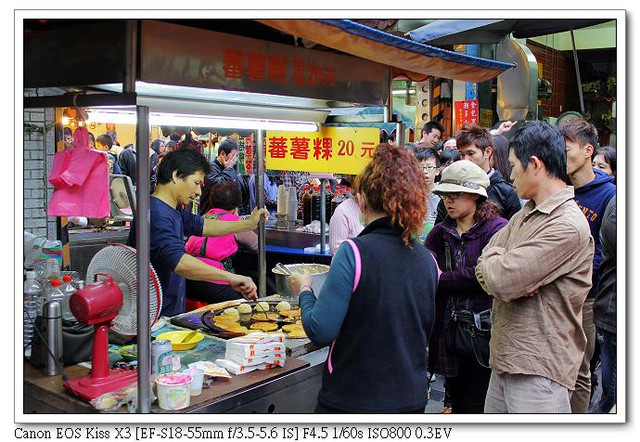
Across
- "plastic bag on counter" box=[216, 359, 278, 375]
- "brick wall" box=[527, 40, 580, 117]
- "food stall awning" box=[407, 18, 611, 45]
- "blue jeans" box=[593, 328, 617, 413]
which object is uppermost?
"brick wall" box=[527, 40, 580, 117]

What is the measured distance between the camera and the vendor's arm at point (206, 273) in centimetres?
333

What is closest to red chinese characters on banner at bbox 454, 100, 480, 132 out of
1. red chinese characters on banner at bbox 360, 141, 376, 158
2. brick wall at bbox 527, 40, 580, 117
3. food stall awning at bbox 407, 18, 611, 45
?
food stall awning at bbox 407, 18, 611, 45

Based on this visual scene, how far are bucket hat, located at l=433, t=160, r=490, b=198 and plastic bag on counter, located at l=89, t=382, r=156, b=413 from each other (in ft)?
6.05

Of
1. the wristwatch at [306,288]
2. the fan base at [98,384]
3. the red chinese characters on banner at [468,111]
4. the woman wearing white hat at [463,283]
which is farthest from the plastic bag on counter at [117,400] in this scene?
the red chinese characters on banner at [468,111]

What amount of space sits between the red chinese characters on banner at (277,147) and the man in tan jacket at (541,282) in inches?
110

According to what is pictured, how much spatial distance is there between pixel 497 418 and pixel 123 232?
5.94 meters

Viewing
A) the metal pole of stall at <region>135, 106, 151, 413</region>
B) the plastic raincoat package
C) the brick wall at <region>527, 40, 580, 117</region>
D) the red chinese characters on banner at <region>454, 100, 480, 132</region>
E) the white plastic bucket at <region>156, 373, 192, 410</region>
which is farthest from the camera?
the brick wall at <region>527, 40, 580, 117</region>

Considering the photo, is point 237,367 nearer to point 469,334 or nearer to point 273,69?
point 469,334

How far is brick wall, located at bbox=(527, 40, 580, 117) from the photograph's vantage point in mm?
11889

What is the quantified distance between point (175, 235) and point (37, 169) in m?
2.31

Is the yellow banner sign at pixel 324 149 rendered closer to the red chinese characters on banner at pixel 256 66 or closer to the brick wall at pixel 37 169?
the red chinese characters on banner at pixel 256 66

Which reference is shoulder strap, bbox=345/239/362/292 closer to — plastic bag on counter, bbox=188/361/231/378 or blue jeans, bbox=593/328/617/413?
plastic bag on counter, bbox=188/361/231/378

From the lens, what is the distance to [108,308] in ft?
8.56
